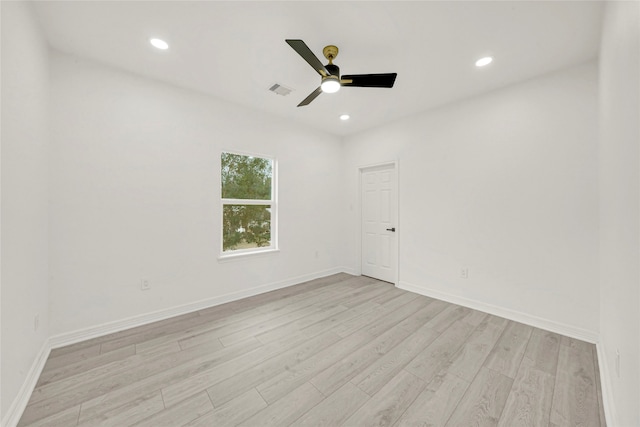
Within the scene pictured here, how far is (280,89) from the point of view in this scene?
305cm

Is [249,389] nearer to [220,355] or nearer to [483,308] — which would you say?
[220,355]

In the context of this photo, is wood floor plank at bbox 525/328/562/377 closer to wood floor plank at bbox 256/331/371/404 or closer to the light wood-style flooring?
the light wood-style flooring

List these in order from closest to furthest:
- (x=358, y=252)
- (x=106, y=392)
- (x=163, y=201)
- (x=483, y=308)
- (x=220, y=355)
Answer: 1. (x=106, y=392)
2. (x=220, y=355)
3. (x=163, y=201)
4. (x=483, y=308)
5. (x=358, y=252)

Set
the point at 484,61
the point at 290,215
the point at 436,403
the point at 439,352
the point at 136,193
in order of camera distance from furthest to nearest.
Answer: the point at 290,215 → the point at 136,193 → the point at 484,61 → the point at 439,352 → the point at 436,403

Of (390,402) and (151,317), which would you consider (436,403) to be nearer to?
(390,402)

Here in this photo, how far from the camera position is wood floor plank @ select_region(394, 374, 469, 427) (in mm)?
1510

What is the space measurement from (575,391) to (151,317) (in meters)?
3.88

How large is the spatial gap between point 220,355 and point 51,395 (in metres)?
1.09

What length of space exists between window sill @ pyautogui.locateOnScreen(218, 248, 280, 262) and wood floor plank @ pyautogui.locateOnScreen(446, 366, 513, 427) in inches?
113

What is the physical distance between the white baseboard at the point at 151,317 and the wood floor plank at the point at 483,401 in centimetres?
279

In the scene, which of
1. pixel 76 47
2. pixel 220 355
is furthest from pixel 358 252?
pixel 76 47

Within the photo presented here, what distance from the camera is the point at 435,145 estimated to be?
3.58m

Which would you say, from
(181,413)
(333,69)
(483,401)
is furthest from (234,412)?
(333,69)

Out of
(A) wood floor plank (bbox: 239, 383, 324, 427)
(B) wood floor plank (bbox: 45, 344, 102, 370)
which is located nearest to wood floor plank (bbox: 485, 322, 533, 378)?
(A) wood floor plank (bbox: 239, 383, 324, 427)
